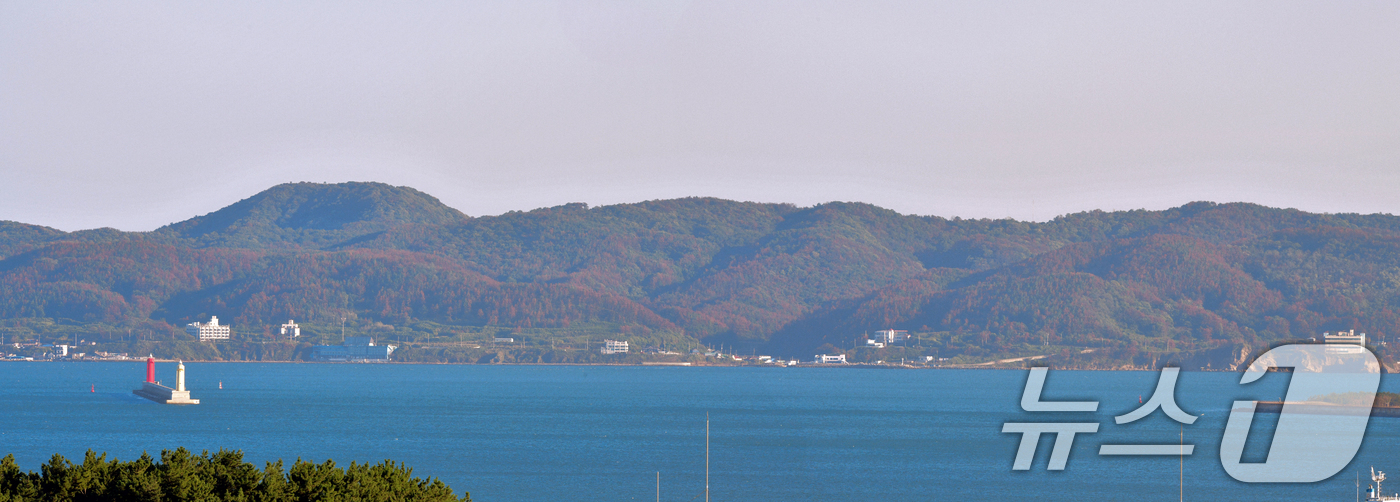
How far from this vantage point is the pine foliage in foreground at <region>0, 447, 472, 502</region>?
91.8 feet

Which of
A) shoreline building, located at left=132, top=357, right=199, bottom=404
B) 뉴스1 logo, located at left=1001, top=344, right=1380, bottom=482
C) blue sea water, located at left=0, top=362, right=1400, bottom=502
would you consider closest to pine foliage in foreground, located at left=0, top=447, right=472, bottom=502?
blue sea water, located at left=0, top=362, right=1400, bottom=502

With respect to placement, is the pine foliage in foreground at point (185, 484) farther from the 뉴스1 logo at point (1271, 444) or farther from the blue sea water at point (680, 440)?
the 뉴스1 logo at point (1271, 444)

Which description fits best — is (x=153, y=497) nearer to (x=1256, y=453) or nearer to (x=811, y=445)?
(x=811, y=445)

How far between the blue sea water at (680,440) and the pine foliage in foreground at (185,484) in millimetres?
33342

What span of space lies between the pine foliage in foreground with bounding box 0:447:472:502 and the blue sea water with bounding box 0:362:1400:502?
33.3m

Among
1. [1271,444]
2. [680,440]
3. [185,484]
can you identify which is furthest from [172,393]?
[185,484]

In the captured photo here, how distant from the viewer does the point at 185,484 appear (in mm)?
27953

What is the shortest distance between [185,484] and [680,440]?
6936 cm

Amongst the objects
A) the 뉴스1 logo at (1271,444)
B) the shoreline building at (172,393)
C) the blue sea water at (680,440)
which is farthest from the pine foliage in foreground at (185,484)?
the shoreline building at (172,393)

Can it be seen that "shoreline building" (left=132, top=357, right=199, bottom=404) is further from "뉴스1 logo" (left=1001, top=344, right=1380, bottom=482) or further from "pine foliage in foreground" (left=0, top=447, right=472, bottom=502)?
"pine foliage in foreground" (left=0, top=447, right=472, bottom=502)

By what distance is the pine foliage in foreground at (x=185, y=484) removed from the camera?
27984 millimetres

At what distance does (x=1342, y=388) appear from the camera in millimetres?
163500

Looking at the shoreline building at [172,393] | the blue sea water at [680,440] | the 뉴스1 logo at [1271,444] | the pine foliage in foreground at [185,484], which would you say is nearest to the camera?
the pine foliage in foreground at [185,484]

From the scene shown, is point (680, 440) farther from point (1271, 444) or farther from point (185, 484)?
point (185, 484)
